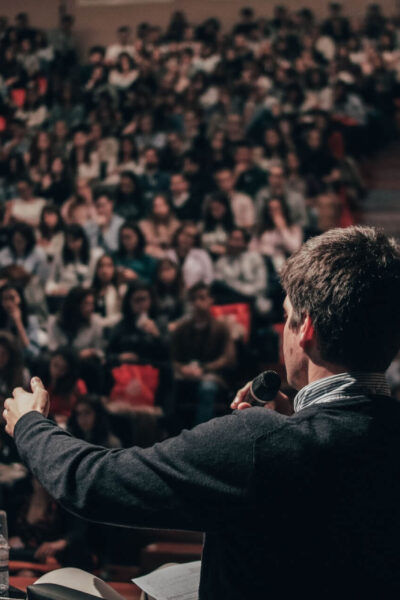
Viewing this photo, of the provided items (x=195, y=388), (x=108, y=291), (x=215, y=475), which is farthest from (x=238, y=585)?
(x=108, y=291)

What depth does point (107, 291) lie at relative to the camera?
4828 mm

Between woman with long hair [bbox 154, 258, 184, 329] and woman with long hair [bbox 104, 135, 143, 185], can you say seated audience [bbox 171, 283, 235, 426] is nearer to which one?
woman with long hair [bbox 154, 258, 184, 329]

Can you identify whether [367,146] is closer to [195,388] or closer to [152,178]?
[152,178]

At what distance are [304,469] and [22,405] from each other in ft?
1.18

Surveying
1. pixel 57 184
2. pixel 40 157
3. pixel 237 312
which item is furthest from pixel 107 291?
pixel 40 157

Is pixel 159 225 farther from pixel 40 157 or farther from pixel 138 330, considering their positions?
pixel 40 157

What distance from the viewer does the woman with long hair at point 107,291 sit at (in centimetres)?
474

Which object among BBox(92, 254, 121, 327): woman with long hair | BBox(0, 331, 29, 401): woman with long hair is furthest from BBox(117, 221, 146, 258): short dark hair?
BBox(0, 331, 29, 401): woman with long hair

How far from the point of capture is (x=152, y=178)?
21.7 feet

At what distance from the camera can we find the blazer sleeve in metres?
0.93

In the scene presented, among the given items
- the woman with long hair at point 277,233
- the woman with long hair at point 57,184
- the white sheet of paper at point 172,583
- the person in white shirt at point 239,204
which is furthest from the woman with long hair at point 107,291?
the white sheet of paper at point 172,583

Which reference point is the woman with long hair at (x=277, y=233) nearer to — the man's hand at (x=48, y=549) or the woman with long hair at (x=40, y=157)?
the woman with long hair at (x=40, y=157)

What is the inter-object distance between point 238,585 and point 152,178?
583cm

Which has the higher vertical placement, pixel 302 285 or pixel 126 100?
pixel 126 100
